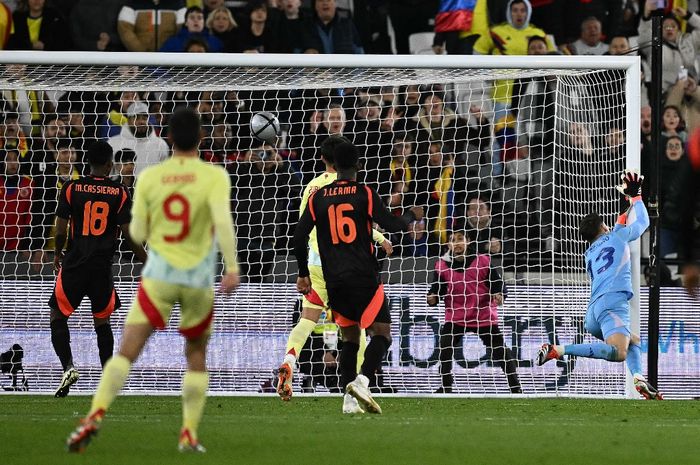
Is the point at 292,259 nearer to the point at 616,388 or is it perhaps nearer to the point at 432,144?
the point at 432,144

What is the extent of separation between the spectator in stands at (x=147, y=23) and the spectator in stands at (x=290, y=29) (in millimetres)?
1280

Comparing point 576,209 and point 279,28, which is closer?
point 576,209

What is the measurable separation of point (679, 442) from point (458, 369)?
6.08m

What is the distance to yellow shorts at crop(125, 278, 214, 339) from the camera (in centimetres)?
658

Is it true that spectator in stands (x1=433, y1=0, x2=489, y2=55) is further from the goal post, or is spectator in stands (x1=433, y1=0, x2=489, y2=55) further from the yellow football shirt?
the yellow football shirt

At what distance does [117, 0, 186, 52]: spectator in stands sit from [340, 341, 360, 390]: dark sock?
759cm

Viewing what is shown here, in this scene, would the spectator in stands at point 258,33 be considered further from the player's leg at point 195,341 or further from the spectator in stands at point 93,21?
the player's leg at point 195,341

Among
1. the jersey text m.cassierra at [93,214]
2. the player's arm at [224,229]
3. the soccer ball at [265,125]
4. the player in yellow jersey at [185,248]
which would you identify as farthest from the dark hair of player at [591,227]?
the player's arm at [224,229]

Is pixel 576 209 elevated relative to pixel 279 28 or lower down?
lower down

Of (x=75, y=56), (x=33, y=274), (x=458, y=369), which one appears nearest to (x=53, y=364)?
(x=33, y=274)

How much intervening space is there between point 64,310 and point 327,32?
20.3 feet

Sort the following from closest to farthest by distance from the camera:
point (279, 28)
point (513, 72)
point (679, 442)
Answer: point (679, 442)
point (513, 72)
point (279, 28)

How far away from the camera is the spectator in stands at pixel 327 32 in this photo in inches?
630

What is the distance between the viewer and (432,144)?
46.5ft
